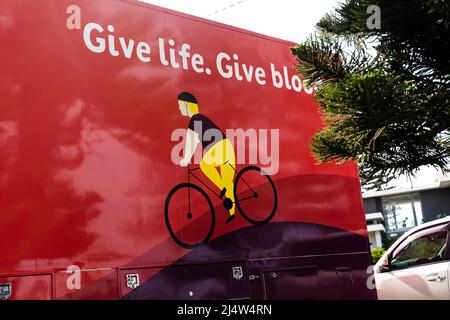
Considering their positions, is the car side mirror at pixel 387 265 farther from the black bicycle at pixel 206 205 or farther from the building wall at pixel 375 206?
the building wall at pixel 375 206

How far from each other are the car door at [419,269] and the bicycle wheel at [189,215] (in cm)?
316

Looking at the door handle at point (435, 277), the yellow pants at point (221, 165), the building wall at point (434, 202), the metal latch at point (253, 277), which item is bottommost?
the door handle at point (435, 277)

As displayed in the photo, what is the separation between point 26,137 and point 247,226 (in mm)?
1828

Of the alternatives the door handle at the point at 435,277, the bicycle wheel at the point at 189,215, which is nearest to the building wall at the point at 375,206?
the door handle at the point at 435,277

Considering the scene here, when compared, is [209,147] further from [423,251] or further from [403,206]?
[403,206]

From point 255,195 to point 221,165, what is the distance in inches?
A: 15.7

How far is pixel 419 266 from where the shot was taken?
6070mm

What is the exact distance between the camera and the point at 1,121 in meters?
3.18

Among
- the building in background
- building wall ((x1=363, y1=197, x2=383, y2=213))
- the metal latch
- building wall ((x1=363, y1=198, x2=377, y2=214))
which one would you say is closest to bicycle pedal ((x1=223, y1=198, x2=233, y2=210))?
the metal latch

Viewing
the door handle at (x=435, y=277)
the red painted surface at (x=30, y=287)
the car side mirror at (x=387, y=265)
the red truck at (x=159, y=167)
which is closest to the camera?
the red painted surface at (x=30, y=287)

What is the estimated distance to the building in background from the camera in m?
36.6

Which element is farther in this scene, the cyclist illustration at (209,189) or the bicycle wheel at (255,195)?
the bicycle wheel at (255,195)

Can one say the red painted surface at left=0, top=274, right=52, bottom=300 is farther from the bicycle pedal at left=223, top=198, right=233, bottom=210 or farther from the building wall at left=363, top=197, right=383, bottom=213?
the building wall at left=363, top=197, right=383, bottom=213

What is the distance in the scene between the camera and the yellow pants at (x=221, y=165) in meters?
4.09
